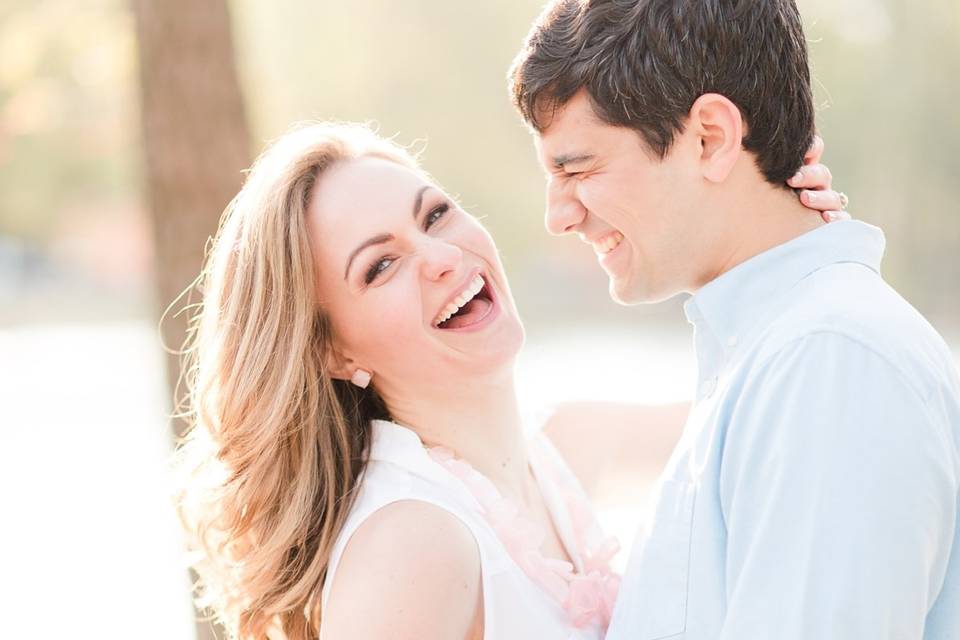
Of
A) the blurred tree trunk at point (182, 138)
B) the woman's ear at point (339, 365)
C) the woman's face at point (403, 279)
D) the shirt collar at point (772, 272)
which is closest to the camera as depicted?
the shirt collar at point (772, 272)

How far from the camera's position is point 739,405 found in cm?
192

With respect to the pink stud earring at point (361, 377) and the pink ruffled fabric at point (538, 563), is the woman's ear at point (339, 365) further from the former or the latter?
the pink ruffled fabric at point (538, 563)

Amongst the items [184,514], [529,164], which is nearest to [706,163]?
[184,514]

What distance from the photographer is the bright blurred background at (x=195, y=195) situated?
13.3 feet

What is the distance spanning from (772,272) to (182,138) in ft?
8.15

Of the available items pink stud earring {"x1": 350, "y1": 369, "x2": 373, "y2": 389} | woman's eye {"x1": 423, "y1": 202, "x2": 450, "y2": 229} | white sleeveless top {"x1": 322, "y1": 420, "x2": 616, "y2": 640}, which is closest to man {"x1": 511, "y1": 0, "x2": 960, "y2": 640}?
white sleeveless top {"x1": 322, "y1": 420, "x2": 616, "y2": 640}

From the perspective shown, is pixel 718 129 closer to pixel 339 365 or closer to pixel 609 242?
pixel 609 242

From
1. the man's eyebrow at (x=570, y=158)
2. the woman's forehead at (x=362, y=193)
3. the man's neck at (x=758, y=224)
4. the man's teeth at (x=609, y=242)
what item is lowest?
the woman's forehead at (x=362, y=193)

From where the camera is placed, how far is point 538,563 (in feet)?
8.62

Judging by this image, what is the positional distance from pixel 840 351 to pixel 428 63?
23.0 meters

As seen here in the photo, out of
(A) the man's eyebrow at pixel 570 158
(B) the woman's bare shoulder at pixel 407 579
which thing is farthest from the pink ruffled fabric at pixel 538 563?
(A) the man's eyebrow at pixel 570 158

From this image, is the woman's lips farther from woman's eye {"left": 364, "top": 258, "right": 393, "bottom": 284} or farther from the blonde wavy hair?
the blonde wavy hair

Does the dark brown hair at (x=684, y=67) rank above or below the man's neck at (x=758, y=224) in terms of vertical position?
above

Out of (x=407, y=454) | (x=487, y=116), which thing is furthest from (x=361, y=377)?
(x=487, y=116)
